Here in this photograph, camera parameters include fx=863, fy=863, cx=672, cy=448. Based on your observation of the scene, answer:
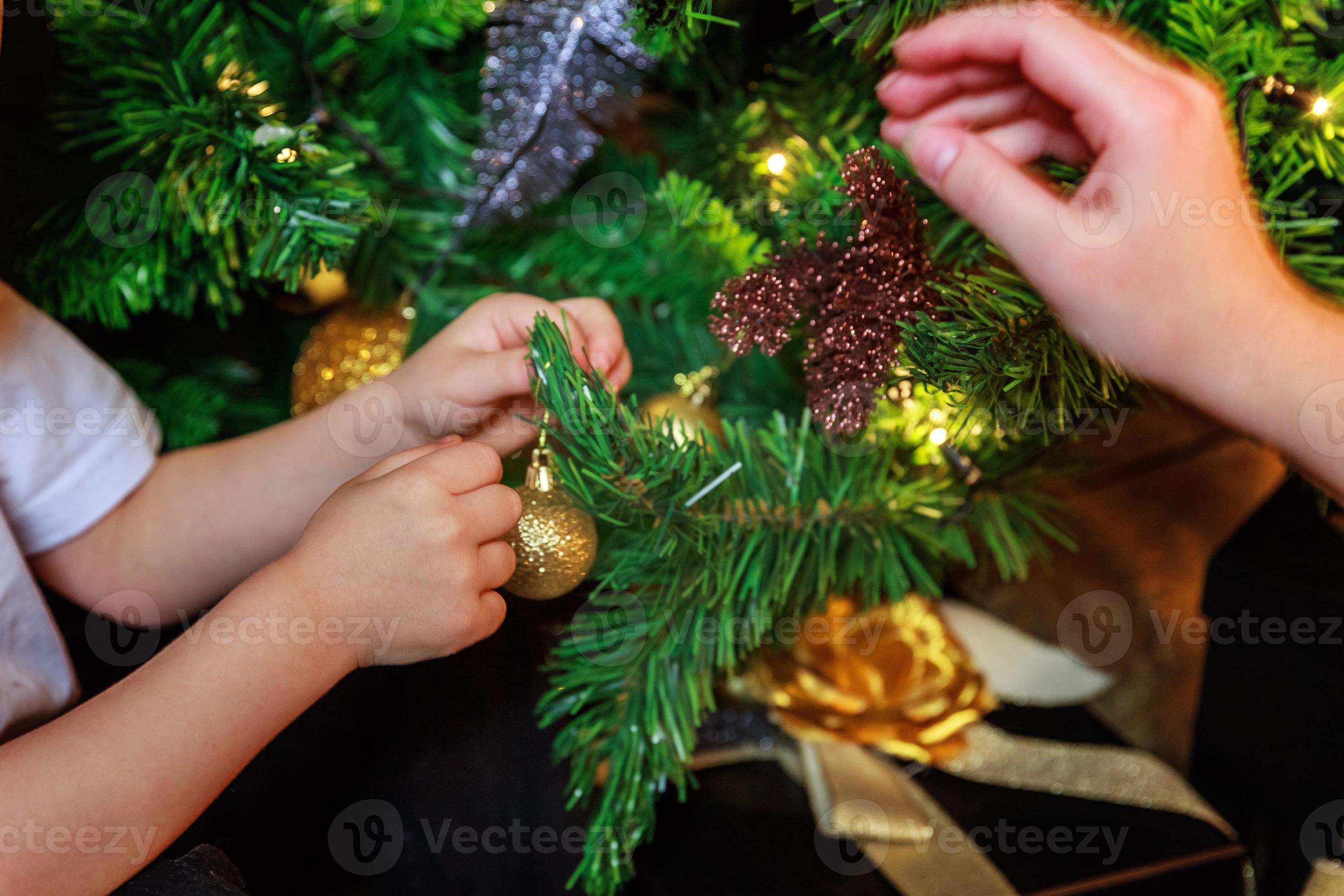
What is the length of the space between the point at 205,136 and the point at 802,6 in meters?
0.31

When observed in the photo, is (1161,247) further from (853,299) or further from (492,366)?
(492,366)

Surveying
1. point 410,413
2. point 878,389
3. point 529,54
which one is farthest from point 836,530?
point 529,54

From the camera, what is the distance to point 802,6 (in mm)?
402

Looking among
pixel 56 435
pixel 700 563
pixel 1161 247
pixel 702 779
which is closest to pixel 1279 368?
pixel 1161 247

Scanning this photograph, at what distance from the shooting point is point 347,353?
592mm

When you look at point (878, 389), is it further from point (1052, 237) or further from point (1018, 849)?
point (1018, 849)

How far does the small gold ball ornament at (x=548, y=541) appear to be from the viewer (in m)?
0.39

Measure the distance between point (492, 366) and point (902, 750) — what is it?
359 mm

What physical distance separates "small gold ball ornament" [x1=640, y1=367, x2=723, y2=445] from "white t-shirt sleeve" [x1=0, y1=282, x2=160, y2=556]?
1.10 ft

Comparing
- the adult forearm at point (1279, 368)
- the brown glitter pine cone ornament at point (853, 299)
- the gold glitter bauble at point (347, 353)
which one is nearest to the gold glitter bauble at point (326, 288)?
the gold glitter bauble at point (347, 353)

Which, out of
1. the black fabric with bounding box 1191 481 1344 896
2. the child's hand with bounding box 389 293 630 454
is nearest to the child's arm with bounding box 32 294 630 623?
the child's hand with bounding box 389 293 630 454

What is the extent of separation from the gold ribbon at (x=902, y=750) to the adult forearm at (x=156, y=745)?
304 mm

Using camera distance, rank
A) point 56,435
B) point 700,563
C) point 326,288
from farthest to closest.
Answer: point 326,288, point 56,435, point 700,563

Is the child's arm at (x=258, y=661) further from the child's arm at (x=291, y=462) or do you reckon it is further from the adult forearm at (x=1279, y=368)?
the adult forearm at (x=1279, y=368)
